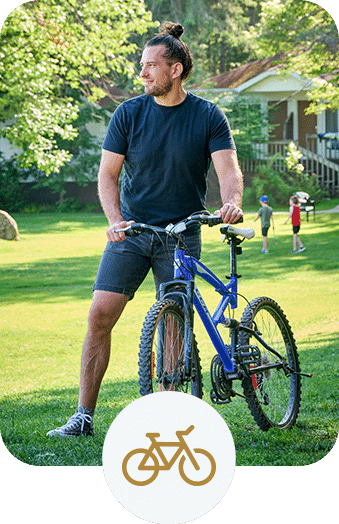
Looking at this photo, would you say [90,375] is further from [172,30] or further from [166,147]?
[172,30]

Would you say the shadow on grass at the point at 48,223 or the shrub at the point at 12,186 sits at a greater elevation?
the shrub at the point at 12,186

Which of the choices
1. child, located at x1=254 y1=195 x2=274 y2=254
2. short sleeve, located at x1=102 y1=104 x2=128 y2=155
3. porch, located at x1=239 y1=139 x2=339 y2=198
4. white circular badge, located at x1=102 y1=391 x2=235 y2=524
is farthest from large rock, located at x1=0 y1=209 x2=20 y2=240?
white circular badge, located at x1=102 y1=391 x2=235 y2=524

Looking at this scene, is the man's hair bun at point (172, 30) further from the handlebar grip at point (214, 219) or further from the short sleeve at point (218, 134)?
the handlebar grip at point (214, 219)

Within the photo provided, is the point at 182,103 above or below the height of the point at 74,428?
above

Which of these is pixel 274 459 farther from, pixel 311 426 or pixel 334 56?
pixel 334 56

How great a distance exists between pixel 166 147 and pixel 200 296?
61 cm

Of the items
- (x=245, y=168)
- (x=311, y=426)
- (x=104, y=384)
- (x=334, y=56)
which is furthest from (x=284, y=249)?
(x=311, y=426)

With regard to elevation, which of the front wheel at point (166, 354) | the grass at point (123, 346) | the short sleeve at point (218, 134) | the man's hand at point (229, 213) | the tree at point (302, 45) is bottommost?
the grass at point (123, 346)

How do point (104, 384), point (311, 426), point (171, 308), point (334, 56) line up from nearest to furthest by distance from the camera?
point (171, 308) → point (311, 426) → point (104, 384) → point (334, 56)

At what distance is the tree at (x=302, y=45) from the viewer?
4457mm

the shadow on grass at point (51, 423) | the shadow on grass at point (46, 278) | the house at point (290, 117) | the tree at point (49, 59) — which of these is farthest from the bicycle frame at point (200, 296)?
the tree at point (49, 59)

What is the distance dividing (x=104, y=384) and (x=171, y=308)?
5.59ft

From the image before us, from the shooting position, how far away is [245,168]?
20.9ft

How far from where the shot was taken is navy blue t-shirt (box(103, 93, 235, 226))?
2.77m
